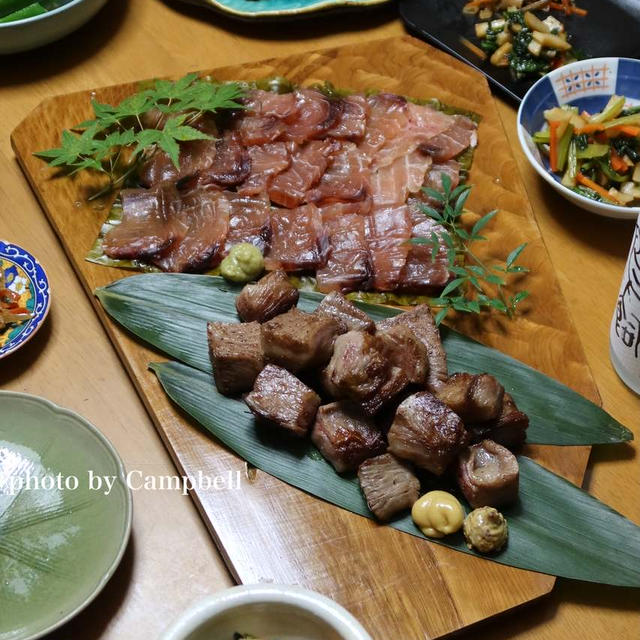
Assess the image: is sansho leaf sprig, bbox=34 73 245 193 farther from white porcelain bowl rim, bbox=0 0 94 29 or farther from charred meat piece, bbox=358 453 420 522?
charred meat piece, bbox=358 453 420 522

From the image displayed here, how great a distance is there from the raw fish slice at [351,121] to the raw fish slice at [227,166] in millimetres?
416

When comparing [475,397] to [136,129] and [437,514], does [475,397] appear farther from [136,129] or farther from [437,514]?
[136,129]

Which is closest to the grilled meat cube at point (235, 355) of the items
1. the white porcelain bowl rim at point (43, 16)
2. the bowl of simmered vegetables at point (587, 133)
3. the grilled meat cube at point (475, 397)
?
the grilled meat cube at point (475, 397)

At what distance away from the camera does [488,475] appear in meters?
2.45

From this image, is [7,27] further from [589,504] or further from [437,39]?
[589,504]

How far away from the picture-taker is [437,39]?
3996 millimetres

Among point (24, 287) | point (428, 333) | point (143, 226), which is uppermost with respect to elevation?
point (143, 226)

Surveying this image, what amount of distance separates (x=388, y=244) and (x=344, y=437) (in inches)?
37.6

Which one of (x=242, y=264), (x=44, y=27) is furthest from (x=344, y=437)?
(x=44, y=27)

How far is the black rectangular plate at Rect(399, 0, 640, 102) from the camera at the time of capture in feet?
12.9

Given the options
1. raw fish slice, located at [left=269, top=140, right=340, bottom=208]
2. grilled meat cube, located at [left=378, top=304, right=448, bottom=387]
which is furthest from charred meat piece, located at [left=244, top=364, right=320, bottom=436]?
raw fish slice, located at [left=269, top=140, right=340, bottom=208]

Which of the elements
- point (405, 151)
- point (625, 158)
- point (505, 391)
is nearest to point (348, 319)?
point (505, 391)

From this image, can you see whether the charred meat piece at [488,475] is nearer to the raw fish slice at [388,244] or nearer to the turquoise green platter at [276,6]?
the raw fish slice at [388,244]

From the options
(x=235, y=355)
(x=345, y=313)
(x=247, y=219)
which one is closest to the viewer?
(x=235, y=355)
